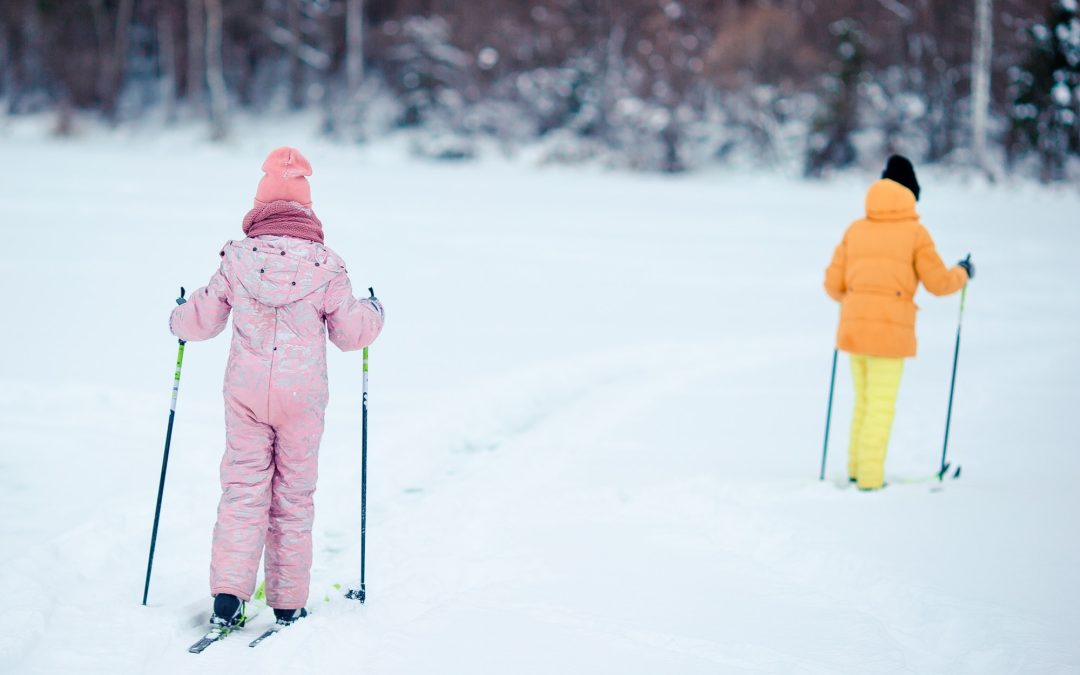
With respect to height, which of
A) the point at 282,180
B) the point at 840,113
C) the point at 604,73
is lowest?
the point at 282,180

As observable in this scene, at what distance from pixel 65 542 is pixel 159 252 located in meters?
9.06

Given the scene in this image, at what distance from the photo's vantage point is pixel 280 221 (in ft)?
11.2

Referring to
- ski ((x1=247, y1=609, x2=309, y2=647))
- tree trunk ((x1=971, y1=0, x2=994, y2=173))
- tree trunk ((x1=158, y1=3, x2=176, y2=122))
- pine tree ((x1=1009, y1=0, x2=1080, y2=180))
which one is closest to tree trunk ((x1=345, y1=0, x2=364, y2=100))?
tree trunk ((x1=158, y1=3, x2=176, y2=122))

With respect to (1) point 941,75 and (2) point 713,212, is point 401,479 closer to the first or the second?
(2) point 713,212

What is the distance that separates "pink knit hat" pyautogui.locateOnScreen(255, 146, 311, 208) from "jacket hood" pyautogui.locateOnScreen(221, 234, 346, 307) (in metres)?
0.16

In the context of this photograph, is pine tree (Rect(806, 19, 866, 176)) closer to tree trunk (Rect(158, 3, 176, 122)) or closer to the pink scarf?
tree trunk (Rect(158, 3, 176, 122))

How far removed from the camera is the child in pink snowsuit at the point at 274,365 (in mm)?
3336

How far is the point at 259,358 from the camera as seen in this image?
3.34m

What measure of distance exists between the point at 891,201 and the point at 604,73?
24.8m

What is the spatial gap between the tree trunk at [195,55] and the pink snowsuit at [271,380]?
97.9ft

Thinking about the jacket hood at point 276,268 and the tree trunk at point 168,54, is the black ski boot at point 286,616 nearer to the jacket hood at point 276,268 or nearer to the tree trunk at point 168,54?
the jacket hood at point 276,268

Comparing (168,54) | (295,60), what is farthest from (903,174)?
(168,54)

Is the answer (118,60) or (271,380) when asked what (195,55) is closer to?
(118,60)

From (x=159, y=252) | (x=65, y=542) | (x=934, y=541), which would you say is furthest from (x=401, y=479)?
(x=159, y=252)
